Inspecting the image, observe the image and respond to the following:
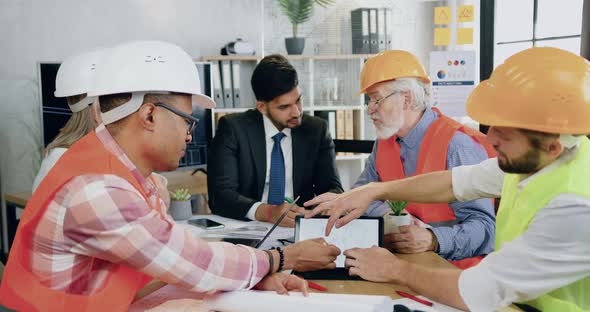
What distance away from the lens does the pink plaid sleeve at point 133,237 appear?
1.29m

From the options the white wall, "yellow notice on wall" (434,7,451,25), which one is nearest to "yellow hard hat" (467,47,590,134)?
"yellow notice on wall" (434,7,451,25)

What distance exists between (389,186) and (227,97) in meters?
3.16

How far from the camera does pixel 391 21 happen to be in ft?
15.5

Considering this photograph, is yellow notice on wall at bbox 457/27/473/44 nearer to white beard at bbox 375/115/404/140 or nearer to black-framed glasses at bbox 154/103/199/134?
white beard at bbox 375/115/404/140

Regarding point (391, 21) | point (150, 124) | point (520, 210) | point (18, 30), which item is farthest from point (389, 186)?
point (18, 30)

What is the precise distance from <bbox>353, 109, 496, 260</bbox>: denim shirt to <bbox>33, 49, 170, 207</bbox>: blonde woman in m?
1.13

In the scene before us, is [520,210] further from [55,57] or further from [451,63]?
[55,57]

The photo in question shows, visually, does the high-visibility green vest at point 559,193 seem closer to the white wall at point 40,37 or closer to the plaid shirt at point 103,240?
the plaid shirt at point 103,240

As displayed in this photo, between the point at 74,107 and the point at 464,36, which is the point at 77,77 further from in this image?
the point at 464,36

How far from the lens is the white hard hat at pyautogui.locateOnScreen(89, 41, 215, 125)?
1405mm

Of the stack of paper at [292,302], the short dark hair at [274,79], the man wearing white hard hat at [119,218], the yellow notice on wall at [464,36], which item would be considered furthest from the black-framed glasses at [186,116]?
the yellow notice on wall at [464,36]

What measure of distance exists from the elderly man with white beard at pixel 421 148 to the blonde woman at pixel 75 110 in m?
1.04

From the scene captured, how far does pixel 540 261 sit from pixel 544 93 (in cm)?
40

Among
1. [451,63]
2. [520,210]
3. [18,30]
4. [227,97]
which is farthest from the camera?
[227,97]
